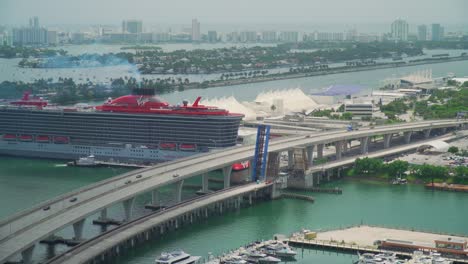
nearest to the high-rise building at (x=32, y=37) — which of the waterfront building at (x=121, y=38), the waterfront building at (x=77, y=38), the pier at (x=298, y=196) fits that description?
the waterfront building at (x=77, y=38)

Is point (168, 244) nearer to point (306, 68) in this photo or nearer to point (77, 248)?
point (77, 248)

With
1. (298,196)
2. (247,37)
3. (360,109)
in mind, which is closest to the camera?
(298,196)

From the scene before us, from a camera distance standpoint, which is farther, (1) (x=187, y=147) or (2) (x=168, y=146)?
(2) (x=168, y=146)

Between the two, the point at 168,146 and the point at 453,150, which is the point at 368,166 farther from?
the point at 168,146

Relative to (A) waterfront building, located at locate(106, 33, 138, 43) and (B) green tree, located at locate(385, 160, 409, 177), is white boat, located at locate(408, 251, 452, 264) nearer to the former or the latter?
(B) green tree, located at locate(385, 160, 409, 177)

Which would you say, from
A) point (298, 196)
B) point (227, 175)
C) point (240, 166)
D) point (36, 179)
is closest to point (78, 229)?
point (227, 175)

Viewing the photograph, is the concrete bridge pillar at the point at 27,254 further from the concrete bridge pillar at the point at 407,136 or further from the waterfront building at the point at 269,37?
the waterfront building at the point at 269,37

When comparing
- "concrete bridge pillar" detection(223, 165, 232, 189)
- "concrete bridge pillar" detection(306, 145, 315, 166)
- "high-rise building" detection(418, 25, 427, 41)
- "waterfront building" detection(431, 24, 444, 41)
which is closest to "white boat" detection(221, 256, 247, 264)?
"concrete bridge pillar" detection(223, 165, 232, 189)
